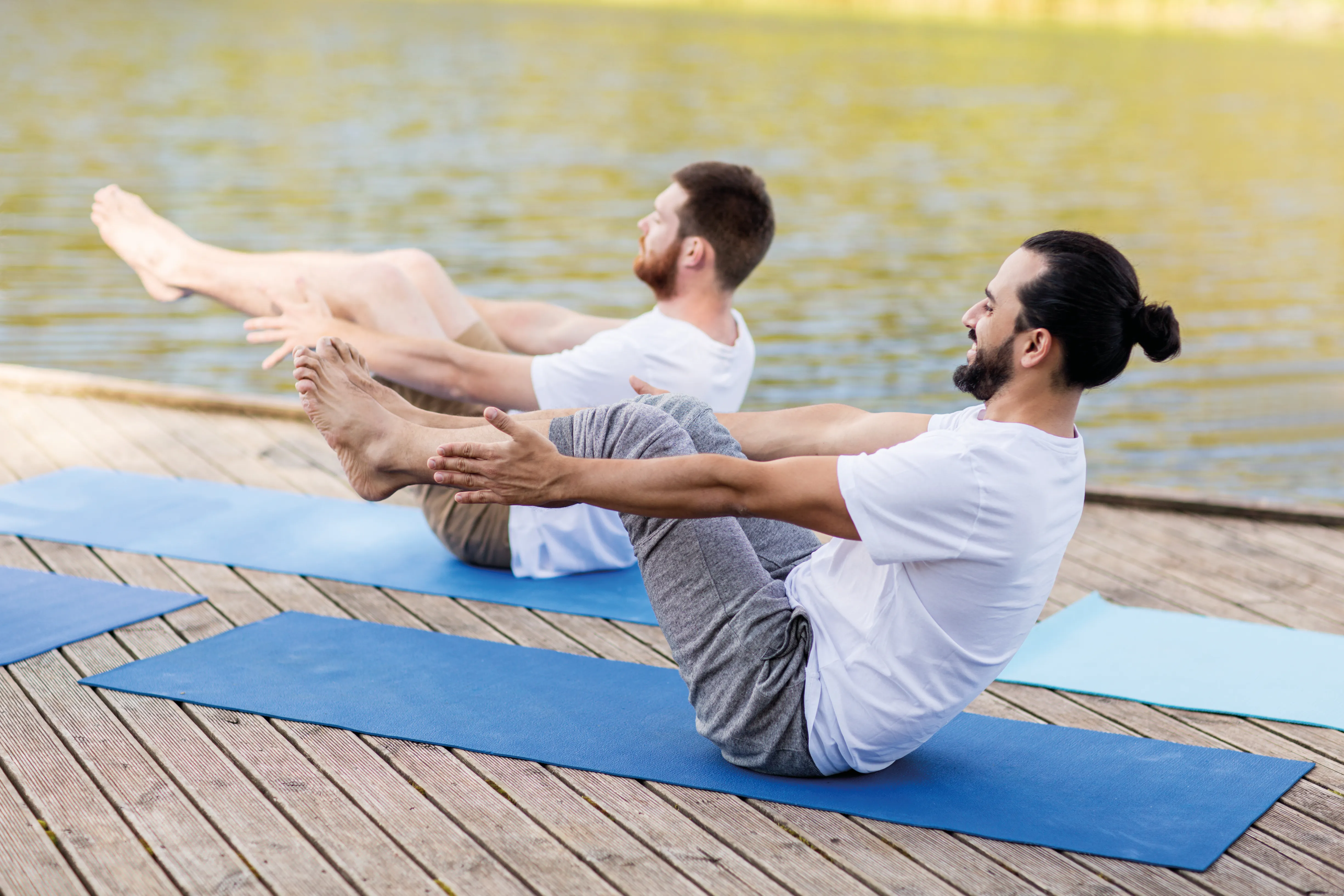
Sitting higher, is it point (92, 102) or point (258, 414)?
point (92, 102)

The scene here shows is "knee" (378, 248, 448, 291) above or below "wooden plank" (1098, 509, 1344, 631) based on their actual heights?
above

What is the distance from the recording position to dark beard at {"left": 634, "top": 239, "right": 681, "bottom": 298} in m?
3.47

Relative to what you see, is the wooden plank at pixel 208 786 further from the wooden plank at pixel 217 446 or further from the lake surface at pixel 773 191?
the lake surface at pixel 773 191

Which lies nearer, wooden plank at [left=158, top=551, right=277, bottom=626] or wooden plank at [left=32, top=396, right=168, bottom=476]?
wooden plank at [left=158, top=551, right=277, bottom=626]

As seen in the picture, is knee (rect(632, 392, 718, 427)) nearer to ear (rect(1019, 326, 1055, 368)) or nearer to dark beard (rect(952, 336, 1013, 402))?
dark beard (rect(952, 336, 1013, 402))

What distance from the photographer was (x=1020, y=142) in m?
19.0

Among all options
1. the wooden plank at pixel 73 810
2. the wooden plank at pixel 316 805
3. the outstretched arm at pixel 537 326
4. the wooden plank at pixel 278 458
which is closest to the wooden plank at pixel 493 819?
the wooden plank at pixel 316 805

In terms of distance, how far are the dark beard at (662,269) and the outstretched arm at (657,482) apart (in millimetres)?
1258

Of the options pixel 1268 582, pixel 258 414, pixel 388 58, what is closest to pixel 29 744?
pixel 258 414

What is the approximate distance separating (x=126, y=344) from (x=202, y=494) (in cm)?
498

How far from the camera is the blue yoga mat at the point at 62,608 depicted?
311 cm

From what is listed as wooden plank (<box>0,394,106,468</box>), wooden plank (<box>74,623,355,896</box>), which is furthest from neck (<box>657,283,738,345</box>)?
wooden plank (<box>0,394,106,468</box>)

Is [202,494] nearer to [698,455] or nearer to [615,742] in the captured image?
[615,742]

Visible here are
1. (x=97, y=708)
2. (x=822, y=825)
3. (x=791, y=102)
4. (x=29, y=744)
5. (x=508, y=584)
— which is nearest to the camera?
(x=822, y=825)
